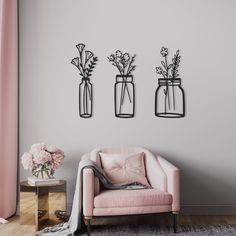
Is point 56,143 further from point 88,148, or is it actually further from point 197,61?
point 197,61

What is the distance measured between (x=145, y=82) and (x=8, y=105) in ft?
4.80

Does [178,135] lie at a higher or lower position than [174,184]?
higher

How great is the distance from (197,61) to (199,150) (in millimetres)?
956

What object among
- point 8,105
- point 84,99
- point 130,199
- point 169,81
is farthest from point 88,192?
point 169,81

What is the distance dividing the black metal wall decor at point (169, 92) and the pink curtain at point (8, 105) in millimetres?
1525

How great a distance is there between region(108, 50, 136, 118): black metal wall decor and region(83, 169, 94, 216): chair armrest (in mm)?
1129

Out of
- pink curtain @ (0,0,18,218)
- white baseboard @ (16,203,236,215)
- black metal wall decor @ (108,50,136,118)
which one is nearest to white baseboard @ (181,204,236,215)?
white baseboard @ (16,203,236,215)

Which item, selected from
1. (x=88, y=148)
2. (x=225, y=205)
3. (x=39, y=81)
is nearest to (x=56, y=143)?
(x=88, y=148)

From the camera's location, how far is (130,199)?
4.21m

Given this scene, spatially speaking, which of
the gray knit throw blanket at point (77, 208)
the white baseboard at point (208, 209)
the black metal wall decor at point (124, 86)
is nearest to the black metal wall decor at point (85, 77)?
the black metal wall decor at point (124, 86)

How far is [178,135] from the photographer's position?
5137mm

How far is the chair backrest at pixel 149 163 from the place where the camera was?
4449 millimetres

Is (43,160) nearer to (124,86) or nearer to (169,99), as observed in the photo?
(124,86)

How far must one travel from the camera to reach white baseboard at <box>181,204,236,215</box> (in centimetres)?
511
